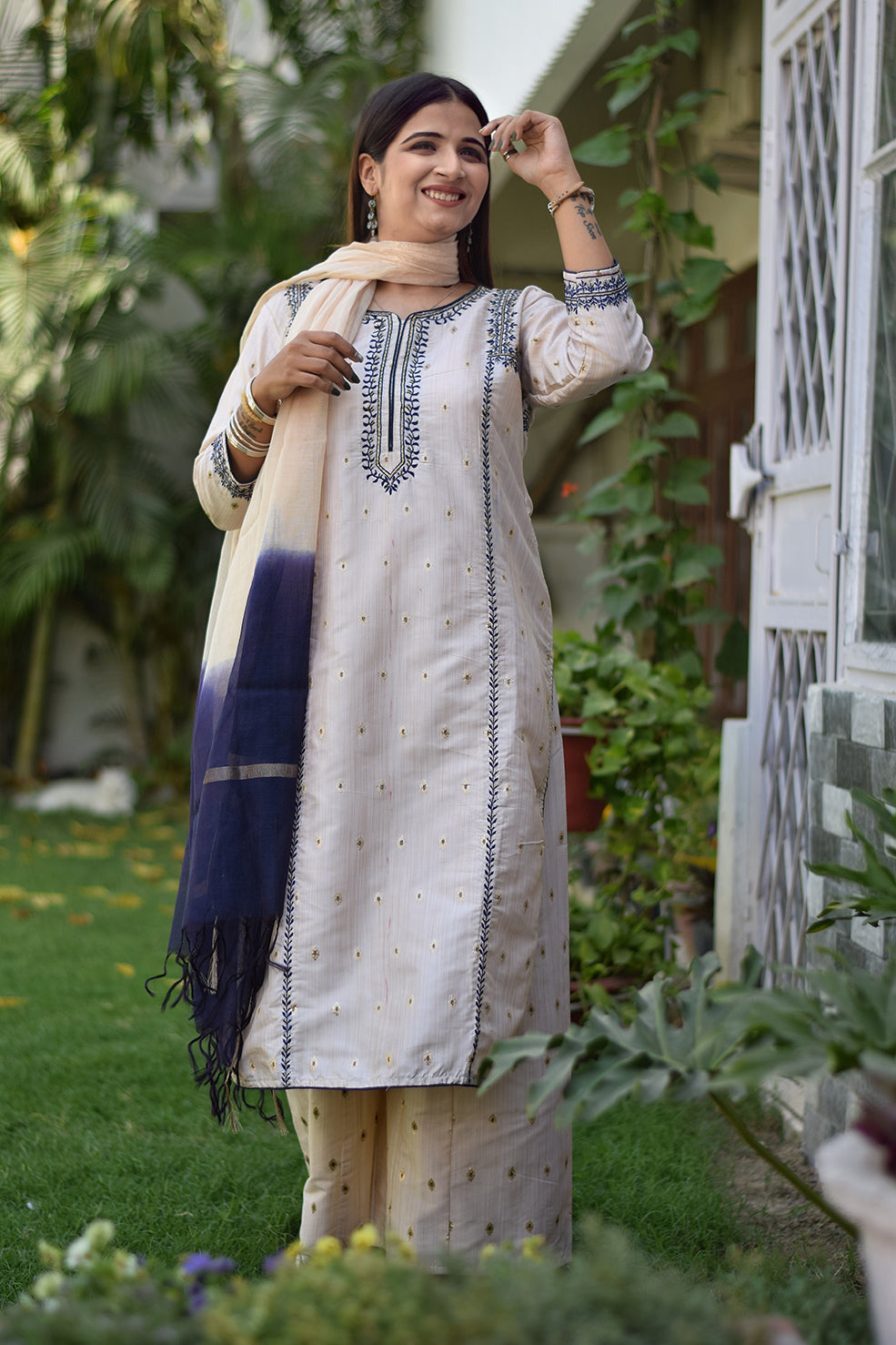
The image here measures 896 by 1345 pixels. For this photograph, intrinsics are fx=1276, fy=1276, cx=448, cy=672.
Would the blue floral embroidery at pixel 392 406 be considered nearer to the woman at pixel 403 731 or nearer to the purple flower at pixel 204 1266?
the woman at pixel 403 731

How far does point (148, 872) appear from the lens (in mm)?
5137

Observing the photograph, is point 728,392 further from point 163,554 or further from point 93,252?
point 93,252

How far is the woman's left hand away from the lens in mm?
1790

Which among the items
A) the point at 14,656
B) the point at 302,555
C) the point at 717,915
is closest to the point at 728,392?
the point at 717,915

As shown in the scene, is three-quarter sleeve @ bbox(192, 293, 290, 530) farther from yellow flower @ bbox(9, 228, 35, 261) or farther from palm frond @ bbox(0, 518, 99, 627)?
yellow flower @ bbox(9, 228, 35, 261)

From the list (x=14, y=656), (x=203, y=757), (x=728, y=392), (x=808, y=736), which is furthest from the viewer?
(x=14, y=656)

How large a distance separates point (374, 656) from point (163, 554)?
5070mm

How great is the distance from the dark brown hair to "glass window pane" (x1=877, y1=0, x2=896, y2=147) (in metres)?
0.78

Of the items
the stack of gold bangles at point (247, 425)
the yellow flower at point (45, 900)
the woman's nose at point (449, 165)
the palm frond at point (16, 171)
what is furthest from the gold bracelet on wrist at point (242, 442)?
the palm frond at point (16, 171)

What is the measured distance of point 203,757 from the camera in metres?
1.84

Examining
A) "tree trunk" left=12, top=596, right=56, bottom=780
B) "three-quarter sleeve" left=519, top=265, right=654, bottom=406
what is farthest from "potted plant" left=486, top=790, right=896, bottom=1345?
"tree trunk" left=12, top=596, right=56, bottom=780

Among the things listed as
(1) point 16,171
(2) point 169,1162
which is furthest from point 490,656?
(1) point 16,171

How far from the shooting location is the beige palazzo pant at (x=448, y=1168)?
1.75 m

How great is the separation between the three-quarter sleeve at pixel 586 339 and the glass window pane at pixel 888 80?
79 centimetres
